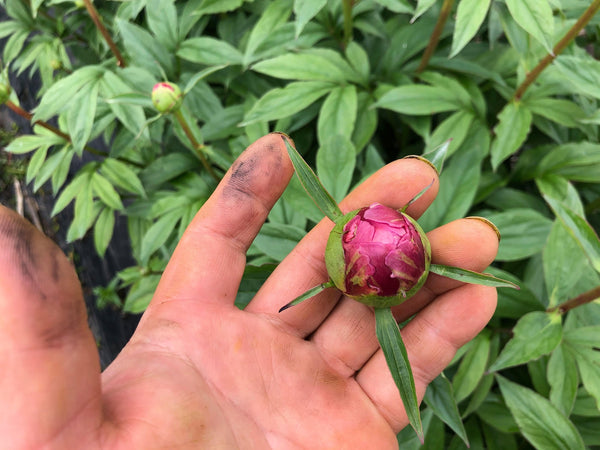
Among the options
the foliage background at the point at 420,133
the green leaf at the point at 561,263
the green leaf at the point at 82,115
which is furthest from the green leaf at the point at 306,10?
the green leaf at the point at 561,263

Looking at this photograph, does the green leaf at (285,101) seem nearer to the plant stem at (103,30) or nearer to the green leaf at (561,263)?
the plant stem at (103,30)

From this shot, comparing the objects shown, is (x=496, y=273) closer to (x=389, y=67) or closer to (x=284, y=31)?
(x=389, y=67)

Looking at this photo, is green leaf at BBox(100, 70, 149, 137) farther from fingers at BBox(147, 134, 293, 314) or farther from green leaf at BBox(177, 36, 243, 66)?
fingers at BBox(147, 134, 293, 314)

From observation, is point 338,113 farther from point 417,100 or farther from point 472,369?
point 472,369

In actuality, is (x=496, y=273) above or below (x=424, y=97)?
below

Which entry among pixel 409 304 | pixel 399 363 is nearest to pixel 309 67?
pixel 409 304

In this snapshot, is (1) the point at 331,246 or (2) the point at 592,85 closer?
Answer: (1) the point at 331,246

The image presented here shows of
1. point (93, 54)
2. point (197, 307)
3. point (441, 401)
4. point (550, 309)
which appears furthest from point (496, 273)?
point (93, 54)
